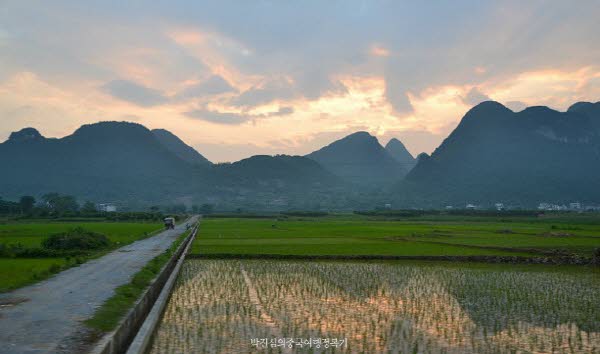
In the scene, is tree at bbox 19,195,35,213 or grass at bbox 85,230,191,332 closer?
grass at bbox 85,230,191,332

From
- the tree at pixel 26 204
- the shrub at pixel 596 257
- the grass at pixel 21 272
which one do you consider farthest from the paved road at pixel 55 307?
the tree at pixel 26 204

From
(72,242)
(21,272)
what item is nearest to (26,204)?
(72,242)

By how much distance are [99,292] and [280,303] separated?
520 cm

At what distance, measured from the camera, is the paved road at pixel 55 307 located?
7.94m

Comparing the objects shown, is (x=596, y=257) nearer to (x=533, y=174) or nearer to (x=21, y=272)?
(x=21, y=272)

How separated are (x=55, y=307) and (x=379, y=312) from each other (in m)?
8.26

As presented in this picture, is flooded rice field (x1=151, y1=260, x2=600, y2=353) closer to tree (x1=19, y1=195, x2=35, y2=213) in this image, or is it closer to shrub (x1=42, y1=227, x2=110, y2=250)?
shrub (x1=42, y1=227, x2=110, y2=250)

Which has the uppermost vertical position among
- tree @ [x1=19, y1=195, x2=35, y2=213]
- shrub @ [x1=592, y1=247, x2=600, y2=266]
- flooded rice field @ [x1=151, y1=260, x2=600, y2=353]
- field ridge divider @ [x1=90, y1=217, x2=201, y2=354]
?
tree @ [x1=19, y1=195, x2=35, y2=213]

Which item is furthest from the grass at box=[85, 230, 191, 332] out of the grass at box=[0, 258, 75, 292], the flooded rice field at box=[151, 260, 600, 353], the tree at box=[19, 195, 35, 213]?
the tree at box=[19, 195, 35, 213]

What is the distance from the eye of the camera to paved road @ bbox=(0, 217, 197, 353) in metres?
7.94

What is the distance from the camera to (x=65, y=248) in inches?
1103

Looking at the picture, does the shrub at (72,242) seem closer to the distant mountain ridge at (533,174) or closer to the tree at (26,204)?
the tree at (26,204)

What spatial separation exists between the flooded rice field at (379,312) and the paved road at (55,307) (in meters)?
1.82

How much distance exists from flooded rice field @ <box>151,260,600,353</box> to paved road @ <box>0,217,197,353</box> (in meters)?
1.82
